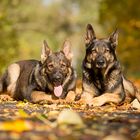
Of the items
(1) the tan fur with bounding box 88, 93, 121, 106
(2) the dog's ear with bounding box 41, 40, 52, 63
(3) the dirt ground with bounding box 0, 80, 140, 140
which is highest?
(2) the dog's ear with bounding box 41, 40, 52, 63

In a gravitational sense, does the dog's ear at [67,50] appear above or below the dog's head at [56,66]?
above

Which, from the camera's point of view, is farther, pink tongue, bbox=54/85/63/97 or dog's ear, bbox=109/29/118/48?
pink tongue, bbox=54/85/63/97

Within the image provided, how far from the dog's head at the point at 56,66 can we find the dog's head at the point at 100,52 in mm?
625

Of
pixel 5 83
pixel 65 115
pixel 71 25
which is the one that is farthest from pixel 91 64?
pixel 71 25

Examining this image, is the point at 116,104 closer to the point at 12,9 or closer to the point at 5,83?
the point at 5,83

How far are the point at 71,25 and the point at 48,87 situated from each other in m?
46.7

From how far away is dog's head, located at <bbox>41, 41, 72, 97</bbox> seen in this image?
1301 cm

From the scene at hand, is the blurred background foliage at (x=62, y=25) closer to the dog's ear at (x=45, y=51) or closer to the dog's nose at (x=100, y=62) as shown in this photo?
the dog's ear at (x=45, y=51)

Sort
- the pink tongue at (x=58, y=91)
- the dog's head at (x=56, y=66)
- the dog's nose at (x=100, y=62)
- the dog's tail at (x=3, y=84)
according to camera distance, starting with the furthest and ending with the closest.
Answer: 1. the dog's tail at (x=3, y=84)
2. the pink tongue at (x=58, y=91)
3. the dog's head at (x=56, y=66)
4. the dog's nose at (x=100, y=62)

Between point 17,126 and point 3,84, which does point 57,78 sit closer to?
point 3,84

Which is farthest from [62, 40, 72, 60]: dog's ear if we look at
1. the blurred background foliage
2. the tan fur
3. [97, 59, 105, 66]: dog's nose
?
the blurred background foliage

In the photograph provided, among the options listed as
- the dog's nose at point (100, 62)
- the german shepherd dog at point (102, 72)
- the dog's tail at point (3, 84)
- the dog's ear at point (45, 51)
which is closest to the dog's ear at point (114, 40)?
the german shepherd dog at point (102, 72)

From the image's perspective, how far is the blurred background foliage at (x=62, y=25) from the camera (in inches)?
1247

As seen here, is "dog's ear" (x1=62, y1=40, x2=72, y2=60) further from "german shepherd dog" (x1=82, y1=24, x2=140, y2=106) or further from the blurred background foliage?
the blurred background foliage
